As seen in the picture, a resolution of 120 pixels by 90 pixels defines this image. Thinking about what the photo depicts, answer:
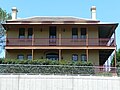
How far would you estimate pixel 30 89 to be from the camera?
77.8 ft

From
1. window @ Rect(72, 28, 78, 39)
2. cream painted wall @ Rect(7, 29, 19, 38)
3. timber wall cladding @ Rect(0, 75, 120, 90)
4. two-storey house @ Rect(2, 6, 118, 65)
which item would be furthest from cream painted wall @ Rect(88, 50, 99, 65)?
timber wall cladding @ Rect(0, 75, 120, 90)

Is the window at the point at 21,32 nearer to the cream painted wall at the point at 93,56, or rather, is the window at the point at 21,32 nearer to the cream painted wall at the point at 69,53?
the cream painted wall at the point at 69,53

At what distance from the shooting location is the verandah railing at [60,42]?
110 feet

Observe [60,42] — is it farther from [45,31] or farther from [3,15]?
[3,15]

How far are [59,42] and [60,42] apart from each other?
0.35 feet

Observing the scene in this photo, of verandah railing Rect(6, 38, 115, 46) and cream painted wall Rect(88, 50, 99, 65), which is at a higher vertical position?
verandah railing Rect(6, 38, 115, 46)

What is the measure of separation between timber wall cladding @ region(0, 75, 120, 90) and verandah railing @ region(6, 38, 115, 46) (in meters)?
9.43

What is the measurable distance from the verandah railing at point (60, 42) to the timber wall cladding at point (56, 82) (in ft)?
30.9

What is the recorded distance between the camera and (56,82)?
24047 millimetres

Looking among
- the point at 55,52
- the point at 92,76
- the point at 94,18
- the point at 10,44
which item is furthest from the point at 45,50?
the point at 92,76

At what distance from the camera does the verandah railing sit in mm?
33500

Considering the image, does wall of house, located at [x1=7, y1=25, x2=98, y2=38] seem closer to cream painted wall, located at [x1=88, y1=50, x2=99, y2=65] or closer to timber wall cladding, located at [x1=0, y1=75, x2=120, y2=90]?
cream painted wall, located at [x1=88, y1=50, x2=99, y2=65]

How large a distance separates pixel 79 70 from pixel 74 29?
31.6 ft

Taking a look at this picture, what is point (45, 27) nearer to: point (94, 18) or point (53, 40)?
point (53, 40)
